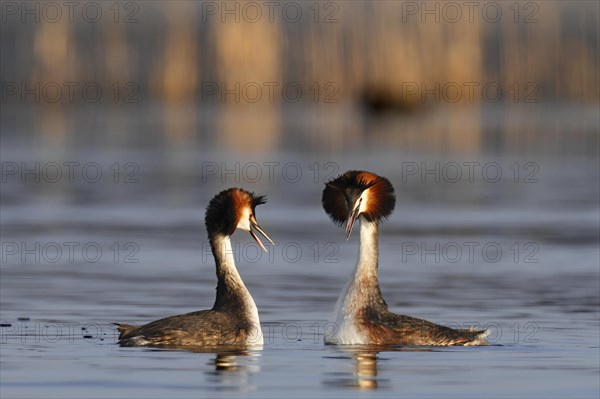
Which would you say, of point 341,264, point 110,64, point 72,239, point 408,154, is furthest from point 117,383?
point 110,64

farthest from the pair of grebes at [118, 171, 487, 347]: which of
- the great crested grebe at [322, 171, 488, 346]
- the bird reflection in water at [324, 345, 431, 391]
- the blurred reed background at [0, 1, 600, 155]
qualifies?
the blurred reed background at [0, 1, 600, 155]

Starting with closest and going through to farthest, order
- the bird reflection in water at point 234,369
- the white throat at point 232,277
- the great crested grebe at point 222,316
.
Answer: the bird reflection in water at point 234,369 < the great crested grebe at point 222,316 < the white throat at point 232,277

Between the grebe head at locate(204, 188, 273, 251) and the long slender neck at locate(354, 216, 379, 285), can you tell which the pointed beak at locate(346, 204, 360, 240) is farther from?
the grebe head at locate(204, 188, 273, 251)

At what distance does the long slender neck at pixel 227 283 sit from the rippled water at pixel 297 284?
44 centimetres

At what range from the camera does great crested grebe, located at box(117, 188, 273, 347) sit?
15273 millimetres

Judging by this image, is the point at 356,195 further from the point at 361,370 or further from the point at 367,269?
the point at 361,370

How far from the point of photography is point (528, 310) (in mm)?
18406

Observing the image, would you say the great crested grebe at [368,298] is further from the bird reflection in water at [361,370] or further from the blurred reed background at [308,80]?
the blurred reed background at [308,80]

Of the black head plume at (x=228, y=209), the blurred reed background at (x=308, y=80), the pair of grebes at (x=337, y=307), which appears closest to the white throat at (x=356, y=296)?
the pair of grebes at (x=337, y=307)

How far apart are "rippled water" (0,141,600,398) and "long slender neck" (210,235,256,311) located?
1.45ft

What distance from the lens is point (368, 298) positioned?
16062 mm

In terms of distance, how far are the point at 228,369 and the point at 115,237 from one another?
12.0 meters

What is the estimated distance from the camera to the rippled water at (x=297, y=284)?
44.6ft

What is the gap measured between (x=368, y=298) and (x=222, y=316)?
131 cm
